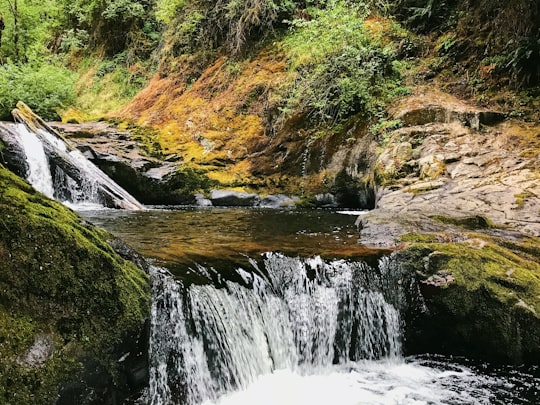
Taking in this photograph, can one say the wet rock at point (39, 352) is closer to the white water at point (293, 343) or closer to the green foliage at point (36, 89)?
the white water at point (293, 343)

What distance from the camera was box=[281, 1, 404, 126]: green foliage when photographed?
10.2 m

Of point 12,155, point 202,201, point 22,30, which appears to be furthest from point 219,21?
point 22,30

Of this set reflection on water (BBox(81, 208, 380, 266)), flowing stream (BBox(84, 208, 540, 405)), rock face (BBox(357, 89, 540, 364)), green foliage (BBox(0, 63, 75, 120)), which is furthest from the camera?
green foliage (BBox(0, 63, 75, 120))

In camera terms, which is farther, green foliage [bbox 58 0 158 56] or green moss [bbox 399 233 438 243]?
green foliage [bbox 58 0 158 56]

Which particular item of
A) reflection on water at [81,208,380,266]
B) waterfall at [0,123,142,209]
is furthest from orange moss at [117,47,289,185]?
waterfall at [0,123,142,209]

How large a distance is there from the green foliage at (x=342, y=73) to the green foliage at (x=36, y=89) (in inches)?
369

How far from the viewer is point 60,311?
2.77m

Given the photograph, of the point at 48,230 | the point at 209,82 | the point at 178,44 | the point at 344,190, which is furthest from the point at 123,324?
the point at 178,44

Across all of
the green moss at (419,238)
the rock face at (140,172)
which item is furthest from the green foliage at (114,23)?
the green moss at (419,238)

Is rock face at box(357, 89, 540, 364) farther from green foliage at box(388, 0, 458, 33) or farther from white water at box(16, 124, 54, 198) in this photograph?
white water at box(16, 124, 54, 198)

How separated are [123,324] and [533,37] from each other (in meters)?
8.97

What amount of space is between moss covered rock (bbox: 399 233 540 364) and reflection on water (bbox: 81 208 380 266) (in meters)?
0.76

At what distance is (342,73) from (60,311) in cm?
907

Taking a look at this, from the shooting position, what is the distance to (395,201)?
7523 millimetres
